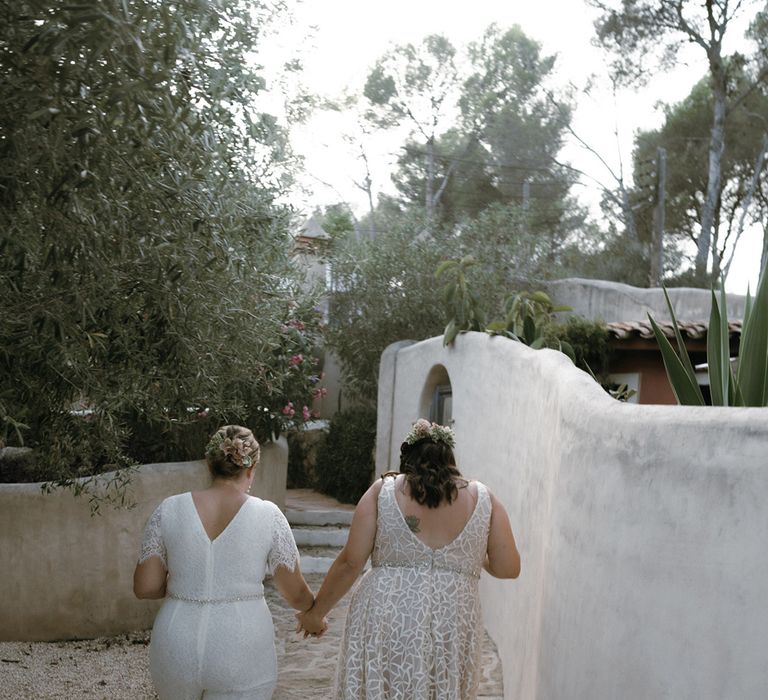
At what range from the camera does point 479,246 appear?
765 inches

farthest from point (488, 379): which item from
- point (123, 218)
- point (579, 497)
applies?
point (123, 218)

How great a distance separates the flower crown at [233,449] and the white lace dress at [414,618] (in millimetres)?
621

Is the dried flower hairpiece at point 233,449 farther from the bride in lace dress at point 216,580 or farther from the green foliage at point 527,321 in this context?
the green foliage at point 527,321

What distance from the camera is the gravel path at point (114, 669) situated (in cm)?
658

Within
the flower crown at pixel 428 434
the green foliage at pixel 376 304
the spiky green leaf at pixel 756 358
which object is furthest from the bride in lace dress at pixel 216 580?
the green foliage at pixel 376 304

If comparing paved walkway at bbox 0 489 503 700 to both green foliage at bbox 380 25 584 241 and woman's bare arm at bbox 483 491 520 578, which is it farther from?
green foliage at bbox 380 25 584 241

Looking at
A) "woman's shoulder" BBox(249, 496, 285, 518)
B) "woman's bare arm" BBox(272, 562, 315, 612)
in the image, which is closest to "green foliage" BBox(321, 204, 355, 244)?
"woman's bare arm" BBox(272, 562, 315, 612)

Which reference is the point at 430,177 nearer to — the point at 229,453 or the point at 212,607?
the point at 229,453

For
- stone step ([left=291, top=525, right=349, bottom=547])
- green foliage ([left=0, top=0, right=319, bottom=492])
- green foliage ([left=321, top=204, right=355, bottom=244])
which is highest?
green foliage ([left=321, top=204, right=355, bottom=244])

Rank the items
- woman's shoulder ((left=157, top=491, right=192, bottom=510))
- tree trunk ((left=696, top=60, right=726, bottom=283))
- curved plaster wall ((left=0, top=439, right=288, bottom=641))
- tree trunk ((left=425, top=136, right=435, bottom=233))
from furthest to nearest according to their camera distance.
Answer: tree trunk ((left=425, top=136, right=435, bottom=233)), tree trunk ((left=696, top=60, right=726, bottom=283)), curved plaster wall ((left=0, top=439, right=288, bottom=641)), woman's shoulder ((left=157, top=491, right=192, bottom=510))

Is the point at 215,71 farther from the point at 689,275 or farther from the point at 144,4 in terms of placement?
the point at 689,275

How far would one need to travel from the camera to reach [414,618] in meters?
3.87

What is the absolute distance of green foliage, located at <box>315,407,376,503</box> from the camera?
48.8ft

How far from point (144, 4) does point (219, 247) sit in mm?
911
